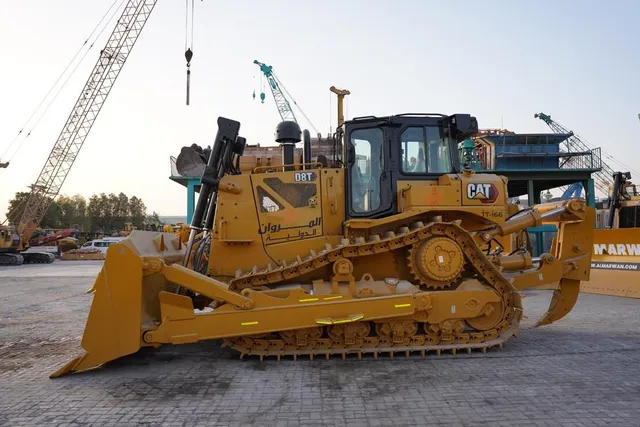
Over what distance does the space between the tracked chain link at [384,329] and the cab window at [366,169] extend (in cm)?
68

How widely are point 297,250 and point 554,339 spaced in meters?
4.46

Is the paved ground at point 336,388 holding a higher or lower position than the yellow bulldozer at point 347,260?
lower

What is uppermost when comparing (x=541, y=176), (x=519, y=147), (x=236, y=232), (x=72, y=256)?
(x=519, y=147)

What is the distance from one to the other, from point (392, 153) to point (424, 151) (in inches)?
21.7

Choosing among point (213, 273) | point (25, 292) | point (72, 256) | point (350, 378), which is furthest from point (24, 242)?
point (350, 378)

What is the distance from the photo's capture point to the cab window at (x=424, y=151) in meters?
6.75

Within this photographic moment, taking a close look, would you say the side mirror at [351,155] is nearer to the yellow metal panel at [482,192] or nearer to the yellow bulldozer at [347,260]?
the yellow bulldozer at [347,260]

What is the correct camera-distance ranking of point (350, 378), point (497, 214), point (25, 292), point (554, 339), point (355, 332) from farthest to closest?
point (25, 292)
point (554, 339)
point (497, 214)
point (355, 332)
point (350, 378)

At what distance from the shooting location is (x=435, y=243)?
20.1 feet

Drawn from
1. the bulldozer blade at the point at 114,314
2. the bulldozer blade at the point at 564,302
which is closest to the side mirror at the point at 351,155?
the bulldozer blade at the point at 114,314

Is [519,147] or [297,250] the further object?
[519,147]

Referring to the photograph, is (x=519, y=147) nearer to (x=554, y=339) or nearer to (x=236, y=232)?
(x=554, y=339)

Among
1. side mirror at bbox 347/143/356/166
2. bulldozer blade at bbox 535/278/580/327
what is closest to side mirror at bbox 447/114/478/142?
side mirror at bbox 347/143/356/166

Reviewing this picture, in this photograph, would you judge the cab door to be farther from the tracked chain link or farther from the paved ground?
the paved ground
